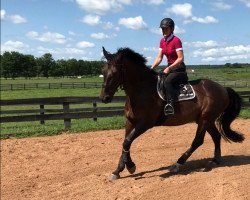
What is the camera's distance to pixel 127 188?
22.4 ft

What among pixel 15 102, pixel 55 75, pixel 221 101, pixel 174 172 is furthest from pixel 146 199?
pixel 55 75

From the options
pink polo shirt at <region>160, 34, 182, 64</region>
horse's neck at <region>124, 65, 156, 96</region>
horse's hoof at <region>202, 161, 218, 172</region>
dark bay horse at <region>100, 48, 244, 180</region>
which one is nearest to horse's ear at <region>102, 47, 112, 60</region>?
dark bay horse at <region>100, 48, 244, 180</region>

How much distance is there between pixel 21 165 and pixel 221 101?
17.2ft

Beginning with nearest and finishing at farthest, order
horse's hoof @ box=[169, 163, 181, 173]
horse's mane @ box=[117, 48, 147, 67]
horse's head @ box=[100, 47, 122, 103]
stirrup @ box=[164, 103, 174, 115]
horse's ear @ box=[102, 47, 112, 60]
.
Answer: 1. horse's head @ box=[100, 47, 122, 103]
2. horse's ear @ box=[102, 47, 112, 60]
3. horse's mane @ box=[117, 48, 147, 67]
4. stirrup @ box=[164, 103, 174, 115]
5. horse's hoof @ box=[169, 163, 181, 173]

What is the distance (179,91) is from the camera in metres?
7.61

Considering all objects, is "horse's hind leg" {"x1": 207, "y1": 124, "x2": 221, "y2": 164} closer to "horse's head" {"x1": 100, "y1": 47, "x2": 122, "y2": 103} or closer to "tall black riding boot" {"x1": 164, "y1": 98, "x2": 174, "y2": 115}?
"tall black riding boot" {"x1": 164, "y1": 98, "x2": 174, "y2": 115}

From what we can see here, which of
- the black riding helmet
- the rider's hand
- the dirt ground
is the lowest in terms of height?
the dirt ground

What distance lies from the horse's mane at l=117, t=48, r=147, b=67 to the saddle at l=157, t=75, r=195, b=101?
0.46 metres

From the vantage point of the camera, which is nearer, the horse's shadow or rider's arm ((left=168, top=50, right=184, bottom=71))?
rider's arm ((left=168, top=50, right=184, bottom=71))

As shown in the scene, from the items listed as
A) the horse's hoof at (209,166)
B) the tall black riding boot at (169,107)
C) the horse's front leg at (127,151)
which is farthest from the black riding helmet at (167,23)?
the horse's hoof at (209,166)

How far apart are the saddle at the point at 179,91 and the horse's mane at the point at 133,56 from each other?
1.51 ft

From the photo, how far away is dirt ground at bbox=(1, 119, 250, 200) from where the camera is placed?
21.4 feet

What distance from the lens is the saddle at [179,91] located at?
24.5ft

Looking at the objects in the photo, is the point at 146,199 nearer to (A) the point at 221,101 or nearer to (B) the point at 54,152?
(A) the point at 221,101
